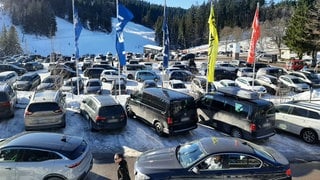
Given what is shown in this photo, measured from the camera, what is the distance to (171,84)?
3075cm

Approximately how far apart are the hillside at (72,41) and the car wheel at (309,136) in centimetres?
9573

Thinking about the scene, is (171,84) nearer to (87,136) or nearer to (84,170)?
(87,136)

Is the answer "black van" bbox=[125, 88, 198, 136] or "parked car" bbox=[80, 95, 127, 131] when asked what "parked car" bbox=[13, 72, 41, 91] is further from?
"black van" bbox=[125, 88, 198, 136]

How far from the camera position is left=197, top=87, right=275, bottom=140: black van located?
48.4 ft

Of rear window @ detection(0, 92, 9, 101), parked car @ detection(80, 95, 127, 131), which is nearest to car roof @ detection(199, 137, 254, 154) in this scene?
parked car @ detection(80, 95, 127, 131)

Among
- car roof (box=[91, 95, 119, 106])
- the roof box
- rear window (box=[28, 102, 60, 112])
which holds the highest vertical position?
the roof box

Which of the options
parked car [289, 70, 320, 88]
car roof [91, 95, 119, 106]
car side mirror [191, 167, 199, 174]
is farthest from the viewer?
parked car [289, 70, 320, 88]

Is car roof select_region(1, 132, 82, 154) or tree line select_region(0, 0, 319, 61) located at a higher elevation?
tree line select_region(0, 0, 319, 61)

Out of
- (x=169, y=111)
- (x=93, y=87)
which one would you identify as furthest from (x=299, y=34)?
(x=169, y=111)

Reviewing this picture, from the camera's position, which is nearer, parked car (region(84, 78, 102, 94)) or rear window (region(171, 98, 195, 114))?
rear window (region(171, 98, 195, 114))

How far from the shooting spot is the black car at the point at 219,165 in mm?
8852

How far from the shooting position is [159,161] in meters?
9.44

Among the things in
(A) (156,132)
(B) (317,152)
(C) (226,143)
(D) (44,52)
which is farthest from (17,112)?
(D) (44,52)

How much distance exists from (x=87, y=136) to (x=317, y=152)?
9.91 metres
